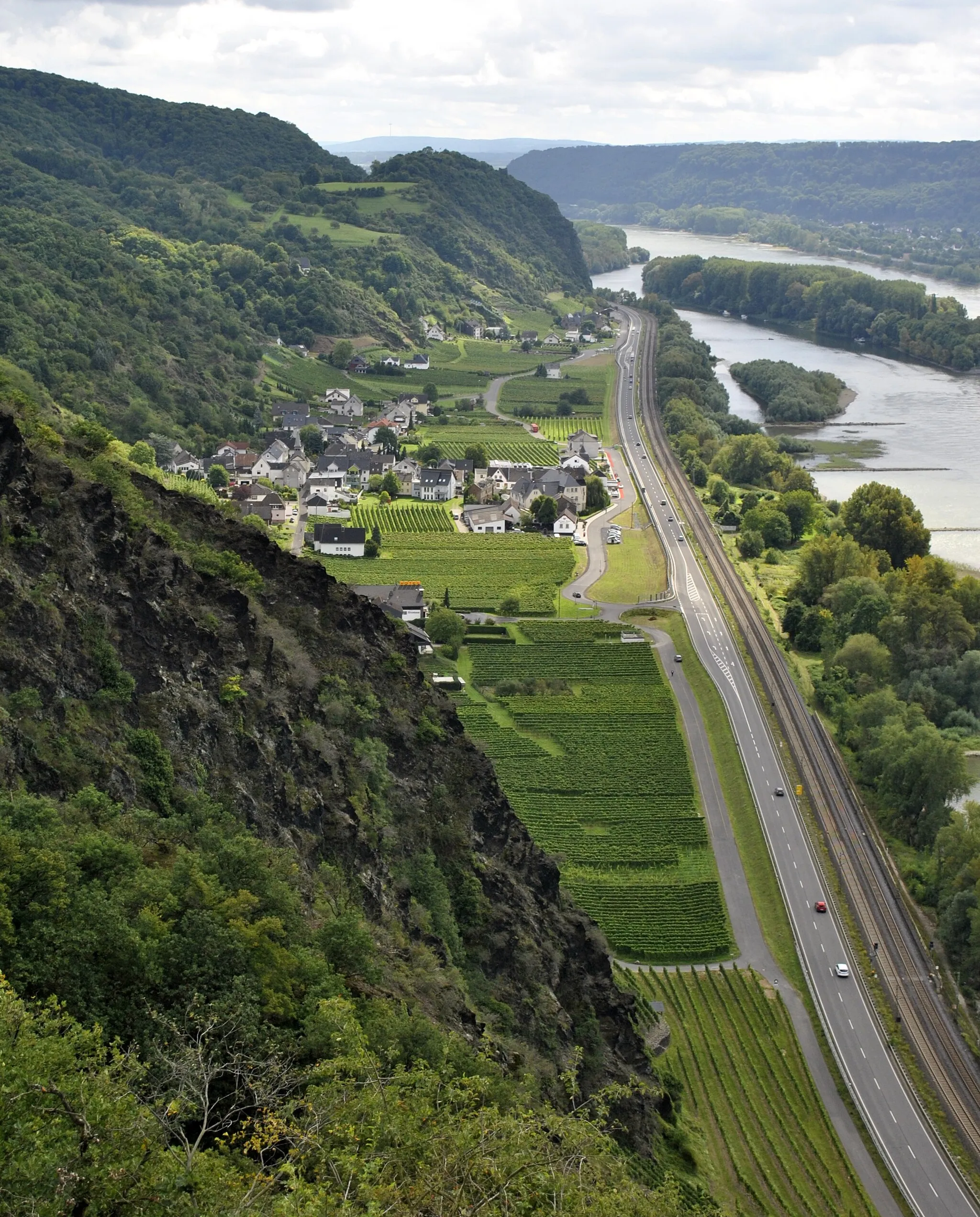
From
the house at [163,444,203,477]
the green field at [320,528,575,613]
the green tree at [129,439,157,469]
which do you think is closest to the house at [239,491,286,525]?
the green tree at [129,439,157,469]

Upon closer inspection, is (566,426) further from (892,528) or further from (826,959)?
(826,959)

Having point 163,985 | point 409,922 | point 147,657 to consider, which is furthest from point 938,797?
point 163,985

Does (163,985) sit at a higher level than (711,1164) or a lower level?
higher

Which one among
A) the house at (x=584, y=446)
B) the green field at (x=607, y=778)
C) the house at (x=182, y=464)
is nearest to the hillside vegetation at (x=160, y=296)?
the house at (x=182, y=464)

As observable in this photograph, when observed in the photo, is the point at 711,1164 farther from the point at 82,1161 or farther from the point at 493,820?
the point at 82,1161

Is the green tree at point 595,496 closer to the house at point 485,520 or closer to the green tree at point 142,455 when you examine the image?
the house at point 485,520

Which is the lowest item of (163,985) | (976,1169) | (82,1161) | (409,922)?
(976,1169)
